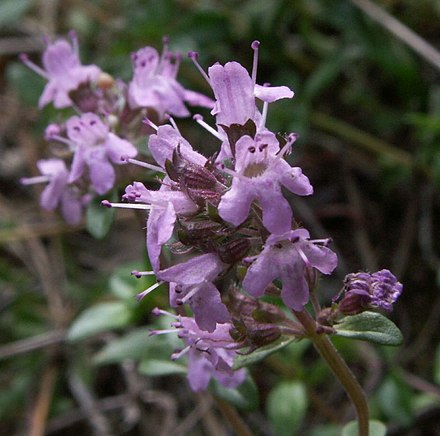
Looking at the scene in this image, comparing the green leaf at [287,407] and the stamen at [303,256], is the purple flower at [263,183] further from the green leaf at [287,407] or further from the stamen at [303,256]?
the green leaf at [287,407]

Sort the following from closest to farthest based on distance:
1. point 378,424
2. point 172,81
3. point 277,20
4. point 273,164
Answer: point 273,164 → point 378,424 → point 172,81 → point 277,20

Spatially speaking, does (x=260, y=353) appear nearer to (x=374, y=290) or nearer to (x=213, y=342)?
(x=213, y=342)

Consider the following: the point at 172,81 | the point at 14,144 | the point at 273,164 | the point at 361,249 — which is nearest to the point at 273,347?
the point at 273,164

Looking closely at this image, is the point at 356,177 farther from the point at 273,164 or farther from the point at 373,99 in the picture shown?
the point at 273,164

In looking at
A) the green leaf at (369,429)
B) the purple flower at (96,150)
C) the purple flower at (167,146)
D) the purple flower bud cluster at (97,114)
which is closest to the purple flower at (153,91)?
the purple flower bud cluster at (97,114)

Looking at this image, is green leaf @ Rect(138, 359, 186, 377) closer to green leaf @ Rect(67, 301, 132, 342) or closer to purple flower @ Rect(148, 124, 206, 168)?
green leaf @ Rect(67, 301, 132, 342)

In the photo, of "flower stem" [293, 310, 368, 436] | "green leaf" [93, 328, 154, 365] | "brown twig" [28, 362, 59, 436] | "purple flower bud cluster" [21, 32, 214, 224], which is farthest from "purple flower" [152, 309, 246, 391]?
"brown twig" [28, 362, 59, 436]
